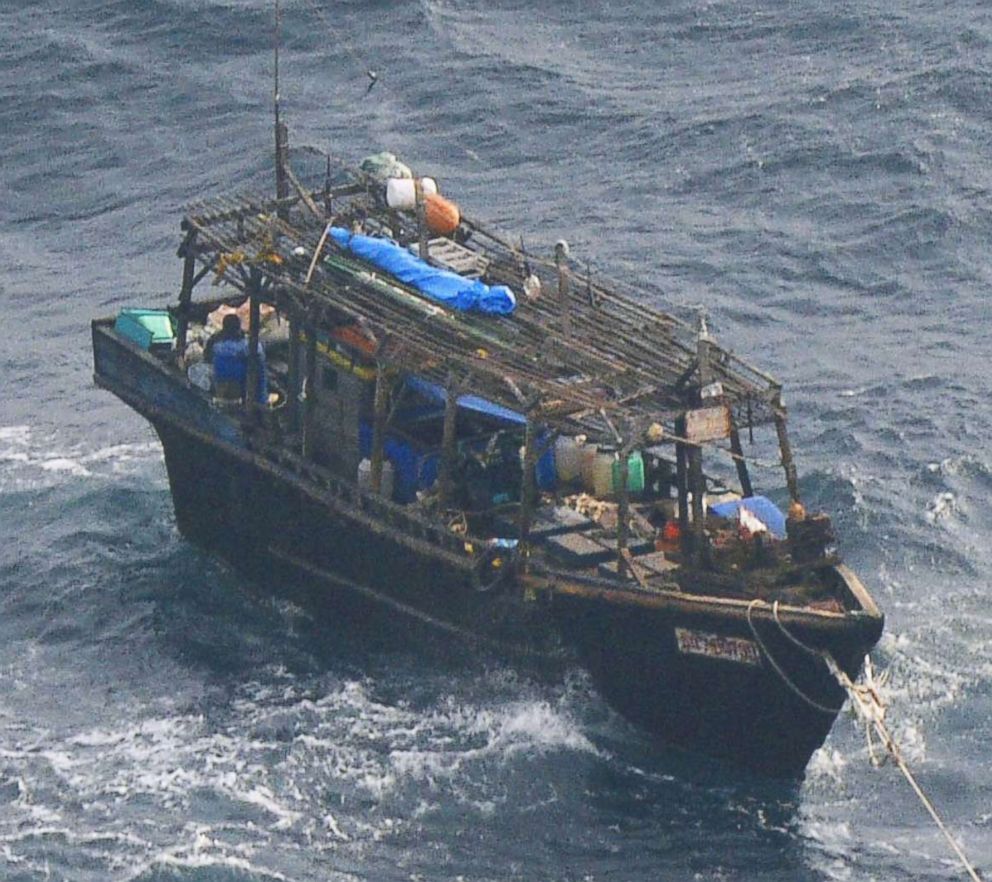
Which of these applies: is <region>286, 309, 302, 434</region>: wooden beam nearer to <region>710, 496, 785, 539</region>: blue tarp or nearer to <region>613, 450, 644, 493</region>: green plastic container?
<region>613, 450, 644, 493</region>: green plastic container

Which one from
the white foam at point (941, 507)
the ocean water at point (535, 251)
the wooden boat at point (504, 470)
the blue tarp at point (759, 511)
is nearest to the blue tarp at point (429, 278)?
the wooden boat at point (504, 470)

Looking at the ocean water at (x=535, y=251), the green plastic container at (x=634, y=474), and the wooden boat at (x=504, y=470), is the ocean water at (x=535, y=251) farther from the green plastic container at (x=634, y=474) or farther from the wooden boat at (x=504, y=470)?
the green plastic container at (x=634, y=474)

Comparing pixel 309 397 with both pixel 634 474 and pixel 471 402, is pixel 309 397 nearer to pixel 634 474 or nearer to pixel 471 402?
pixel 471 402

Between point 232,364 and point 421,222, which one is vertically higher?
point 421,222

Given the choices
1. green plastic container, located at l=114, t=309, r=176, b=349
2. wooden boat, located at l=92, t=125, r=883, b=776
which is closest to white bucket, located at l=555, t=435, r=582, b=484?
wooden boat, located at l=92, t=125, r=883, b=776

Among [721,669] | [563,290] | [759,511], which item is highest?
[563,290]

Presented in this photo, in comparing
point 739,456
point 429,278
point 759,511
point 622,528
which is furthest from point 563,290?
point 759,511

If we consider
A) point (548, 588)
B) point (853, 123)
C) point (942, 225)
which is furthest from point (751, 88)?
point (548, 588)
